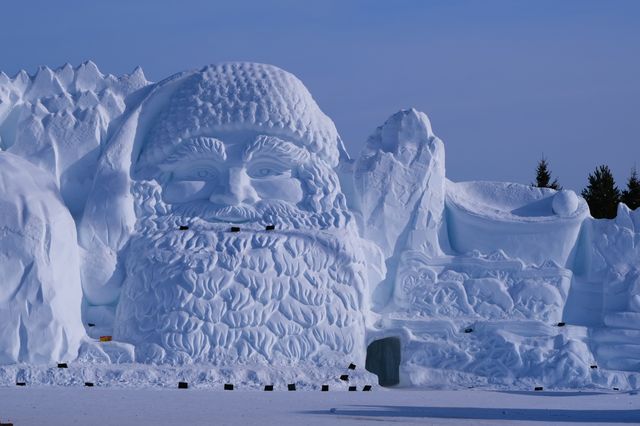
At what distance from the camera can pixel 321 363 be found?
14.4 metres

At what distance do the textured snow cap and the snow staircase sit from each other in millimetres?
4009

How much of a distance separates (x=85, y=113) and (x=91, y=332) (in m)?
2.74

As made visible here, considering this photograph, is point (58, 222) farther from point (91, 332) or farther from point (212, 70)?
point (212, 70)

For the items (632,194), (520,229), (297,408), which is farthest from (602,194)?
(297,408)

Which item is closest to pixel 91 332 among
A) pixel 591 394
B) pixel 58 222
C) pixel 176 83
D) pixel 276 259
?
pixel 58 222

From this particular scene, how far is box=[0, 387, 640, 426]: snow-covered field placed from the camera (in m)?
9.84

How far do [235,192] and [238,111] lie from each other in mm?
992

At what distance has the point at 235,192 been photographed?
1505 cm

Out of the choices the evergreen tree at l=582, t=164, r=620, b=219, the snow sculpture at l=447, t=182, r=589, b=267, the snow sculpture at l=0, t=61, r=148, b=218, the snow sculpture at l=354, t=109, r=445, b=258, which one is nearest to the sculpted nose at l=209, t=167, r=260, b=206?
the snow sculpture at l=354, t=109, r=445, b=258

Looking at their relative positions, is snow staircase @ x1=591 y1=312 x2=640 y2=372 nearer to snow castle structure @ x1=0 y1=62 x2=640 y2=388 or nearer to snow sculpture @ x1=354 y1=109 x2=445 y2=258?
snow castle structure @ x1=0 y1=62 x2=640 y2=388

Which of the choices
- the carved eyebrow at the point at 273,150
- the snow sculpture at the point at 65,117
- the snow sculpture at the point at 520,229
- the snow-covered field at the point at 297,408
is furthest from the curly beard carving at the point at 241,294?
the snow sculpture at the point at 520,229

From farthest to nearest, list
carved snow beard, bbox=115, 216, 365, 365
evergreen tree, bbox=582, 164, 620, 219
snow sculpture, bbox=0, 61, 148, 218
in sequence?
evergreen tree, bbox=582, 164, 620, 219, snow sculpture, bbox=0, 61, 148, 218, carved snow beard, bbox=115, 216, 365, 365

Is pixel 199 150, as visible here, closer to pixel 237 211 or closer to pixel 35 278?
pixel 237 211

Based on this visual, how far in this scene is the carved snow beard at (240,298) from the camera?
46.7 feet
